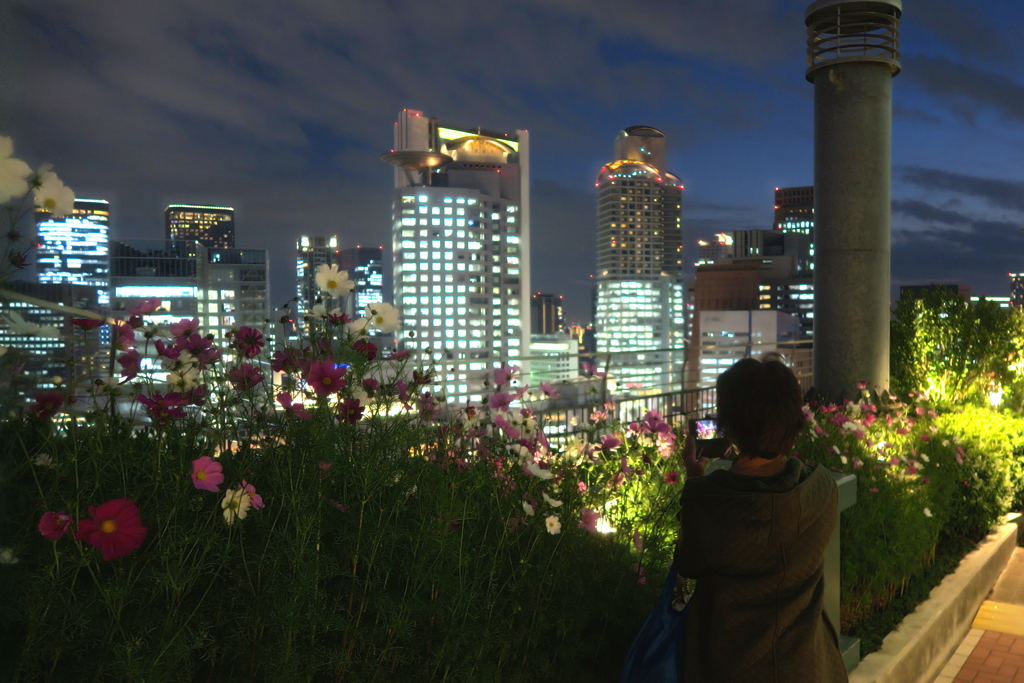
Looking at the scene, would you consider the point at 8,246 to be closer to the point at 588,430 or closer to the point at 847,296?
the point at 588,430

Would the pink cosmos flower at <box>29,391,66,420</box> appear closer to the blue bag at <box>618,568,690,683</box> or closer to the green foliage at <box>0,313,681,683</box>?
the green foliage at <box>0,313,681,683</box>

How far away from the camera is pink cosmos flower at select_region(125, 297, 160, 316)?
1443 millimetres

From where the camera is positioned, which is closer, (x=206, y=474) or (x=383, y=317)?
(x=206, y=474)

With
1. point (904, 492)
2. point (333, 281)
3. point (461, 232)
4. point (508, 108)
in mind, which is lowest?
point (904, 492)

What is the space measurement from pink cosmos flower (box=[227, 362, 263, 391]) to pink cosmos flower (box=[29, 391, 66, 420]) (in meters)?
0.30

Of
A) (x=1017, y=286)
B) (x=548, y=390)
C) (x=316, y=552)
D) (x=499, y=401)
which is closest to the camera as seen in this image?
(x=316, y=552)

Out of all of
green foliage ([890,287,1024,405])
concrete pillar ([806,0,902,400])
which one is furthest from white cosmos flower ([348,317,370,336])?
green foliage ([890,287,1024,405])

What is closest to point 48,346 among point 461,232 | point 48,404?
point 48,404

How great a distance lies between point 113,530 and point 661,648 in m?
1.05

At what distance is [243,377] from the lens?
148cm

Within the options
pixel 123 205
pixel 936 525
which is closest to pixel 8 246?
pixel 123 205

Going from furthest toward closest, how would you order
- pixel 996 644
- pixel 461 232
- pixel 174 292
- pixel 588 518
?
pixel 461 232
pixel 996 644
pixel 174 292
pixel 588 518

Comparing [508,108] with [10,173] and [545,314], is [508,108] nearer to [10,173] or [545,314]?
[545,314]

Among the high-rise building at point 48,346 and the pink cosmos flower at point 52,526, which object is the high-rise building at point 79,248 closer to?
the high-rise building at point 48,346
